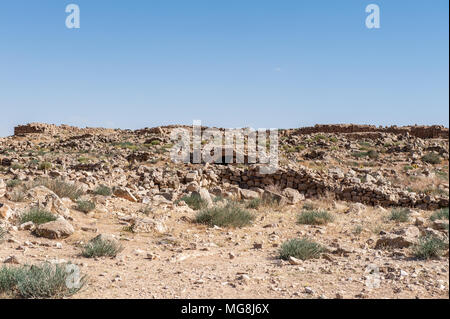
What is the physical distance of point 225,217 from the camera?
820cm

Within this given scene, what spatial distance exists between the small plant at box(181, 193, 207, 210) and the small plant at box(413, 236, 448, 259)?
19.1ft

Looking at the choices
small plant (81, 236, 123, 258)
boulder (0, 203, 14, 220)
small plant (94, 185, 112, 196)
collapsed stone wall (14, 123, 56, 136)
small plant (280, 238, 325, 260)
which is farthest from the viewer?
collapsed stone wall (14, 123, 56, 136)

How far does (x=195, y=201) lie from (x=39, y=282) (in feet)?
20.9

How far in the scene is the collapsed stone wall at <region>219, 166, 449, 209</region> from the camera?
415 inches

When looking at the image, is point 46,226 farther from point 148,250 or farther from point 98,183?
point 98,183

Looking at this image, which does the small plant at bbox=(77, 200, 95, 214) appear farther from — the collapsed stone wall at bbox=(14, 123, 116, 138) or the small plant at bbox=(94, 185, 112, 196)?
the collapsed stone wall at bbox=(14, 123, 116, 138)

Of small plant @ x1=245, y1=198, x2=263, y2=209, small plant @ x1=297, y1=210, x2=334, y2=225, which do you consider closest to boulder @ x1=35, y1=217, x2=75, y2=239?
small plant @ x1=297, y1=210, x2=334, y2=225

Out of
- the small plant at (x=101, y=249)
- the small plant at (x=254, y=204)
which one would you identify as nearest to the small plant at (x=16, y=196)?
the small plant at (x=101, y=249)

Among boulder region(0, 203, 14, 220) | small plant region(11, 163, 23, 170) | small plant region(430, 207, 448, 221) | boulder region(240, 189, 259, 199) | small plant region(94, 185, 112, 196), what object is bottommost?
boulder region(240, 189, 259, 199)

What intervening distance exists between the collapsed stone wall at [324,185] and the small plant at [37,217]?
23.6ft

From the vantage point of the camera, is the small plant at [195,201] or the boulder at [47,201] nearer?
the boulder at [47,201]

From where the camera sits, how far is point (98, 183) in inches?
493

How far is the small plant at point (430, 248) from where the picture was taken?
4906mm

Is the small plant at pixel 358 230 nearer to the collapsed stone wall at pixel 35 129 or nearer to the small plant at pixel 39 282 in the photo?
the small plant at pixel 39 282
